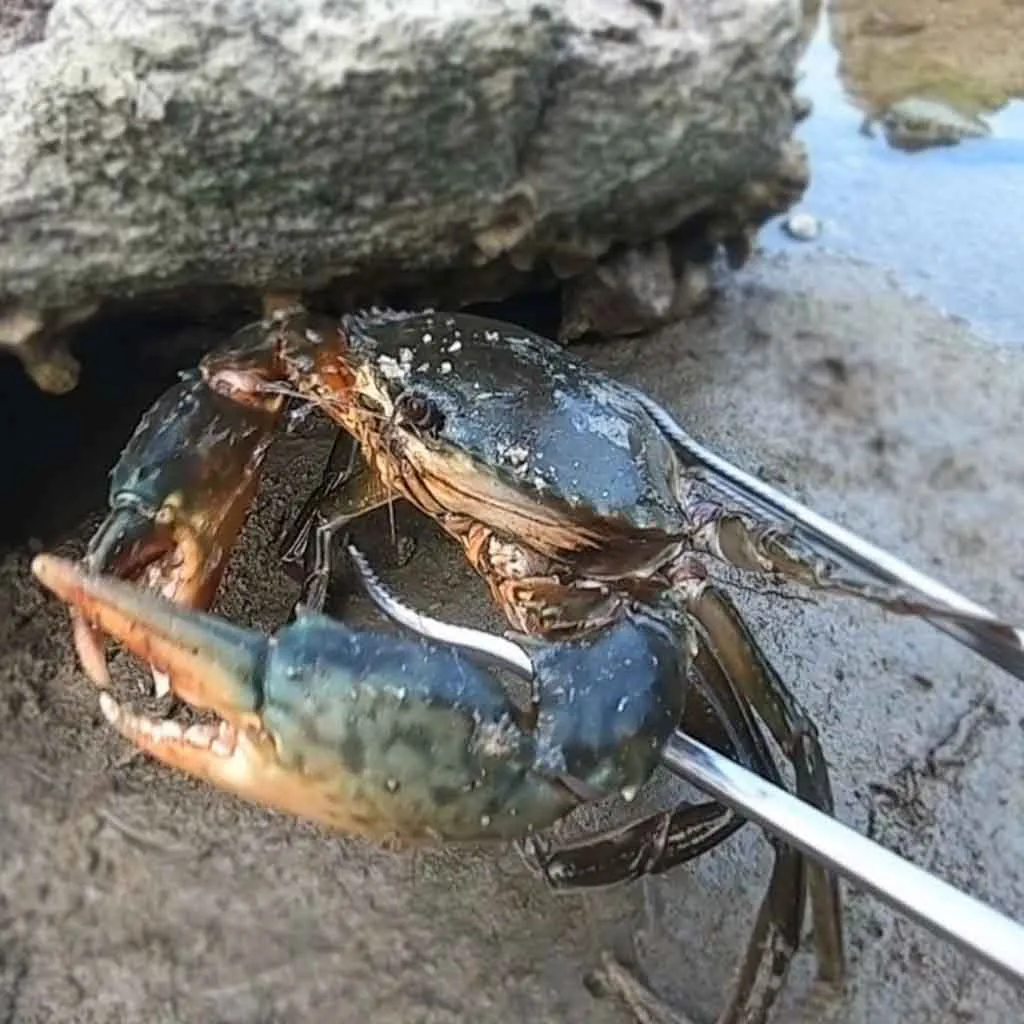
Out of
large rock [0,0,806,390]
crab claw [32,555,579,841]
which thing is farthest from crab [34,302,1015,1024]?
large rock [0,0,806,390]

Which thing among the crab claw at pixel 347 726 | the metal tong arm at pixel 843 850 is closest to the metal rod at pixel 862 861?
the metal tong arm at pixel 843 850

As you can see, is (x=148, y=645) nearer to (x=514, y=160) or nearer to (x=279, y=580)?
(x=279, y=580)

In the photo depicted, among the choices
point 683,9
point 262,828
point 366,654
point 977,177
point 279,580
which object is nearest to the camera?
point 366,654

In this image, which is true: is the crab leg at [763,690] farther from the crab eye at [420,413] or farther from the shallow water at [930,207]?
the shallow water at [930,207]

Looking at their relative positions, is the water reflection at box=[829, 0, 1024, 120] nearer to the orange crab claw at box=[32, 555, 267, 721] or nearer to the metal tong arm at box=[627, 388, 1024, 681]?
the metal tong arm at box=[627, 388, 1024, 681]

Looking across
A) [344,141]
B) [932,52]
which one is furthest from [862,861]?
[932,52]

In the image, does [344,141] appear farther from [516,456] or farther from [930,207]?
[930,207]

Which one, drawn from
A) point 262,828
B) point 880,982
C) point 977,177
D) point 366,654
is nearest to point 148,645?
point 366,654
